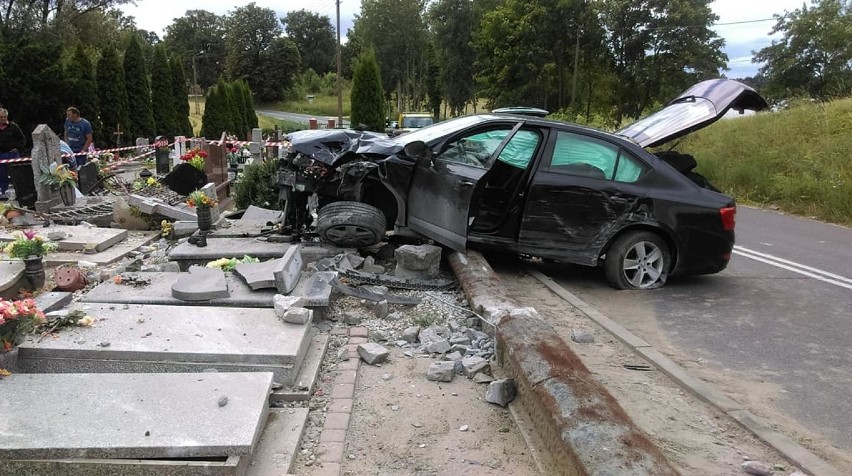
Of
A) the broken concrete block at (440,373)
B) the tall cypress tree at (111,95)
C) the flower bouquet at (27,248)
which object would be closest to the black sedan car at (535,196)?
the broken concrete block at (440,373)

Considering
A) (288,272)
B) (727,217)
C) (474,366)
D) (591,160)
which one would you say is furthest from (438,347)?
(727,217)

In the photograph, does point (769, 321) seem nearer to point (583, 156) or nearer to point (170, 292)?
point (583, 156)

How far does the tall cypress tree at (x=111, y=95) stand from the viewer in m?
19.1

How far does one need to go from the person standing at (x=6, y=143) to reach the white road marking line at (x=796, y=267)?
38.5ft

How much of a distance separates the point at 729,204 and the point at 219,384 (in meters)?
5.45

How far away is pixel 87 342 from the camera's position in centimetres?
379

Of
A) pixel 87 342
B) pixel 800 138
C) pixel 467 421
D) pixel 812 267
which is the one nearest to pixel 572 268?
pixel 812 267

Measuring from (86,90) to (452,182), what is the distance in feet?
Result: 52.8

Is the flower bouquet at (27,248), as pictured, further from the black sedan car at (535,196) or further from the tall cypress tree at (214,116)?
the tall cypress tree at (214,116)

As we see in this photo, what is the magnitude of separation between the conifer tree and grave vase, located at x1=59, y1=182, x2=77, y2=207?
9.42m

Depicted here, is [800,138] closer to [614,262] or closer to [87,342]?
[614,262]

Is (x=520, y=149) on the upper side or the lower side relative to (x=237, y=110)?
lower

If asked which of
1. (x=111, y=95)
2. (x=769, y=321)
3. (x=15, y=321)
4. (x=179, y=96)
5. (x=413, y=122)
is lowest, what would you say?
(x=769, y=321)

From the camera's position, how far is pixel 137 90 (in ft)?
67.5
